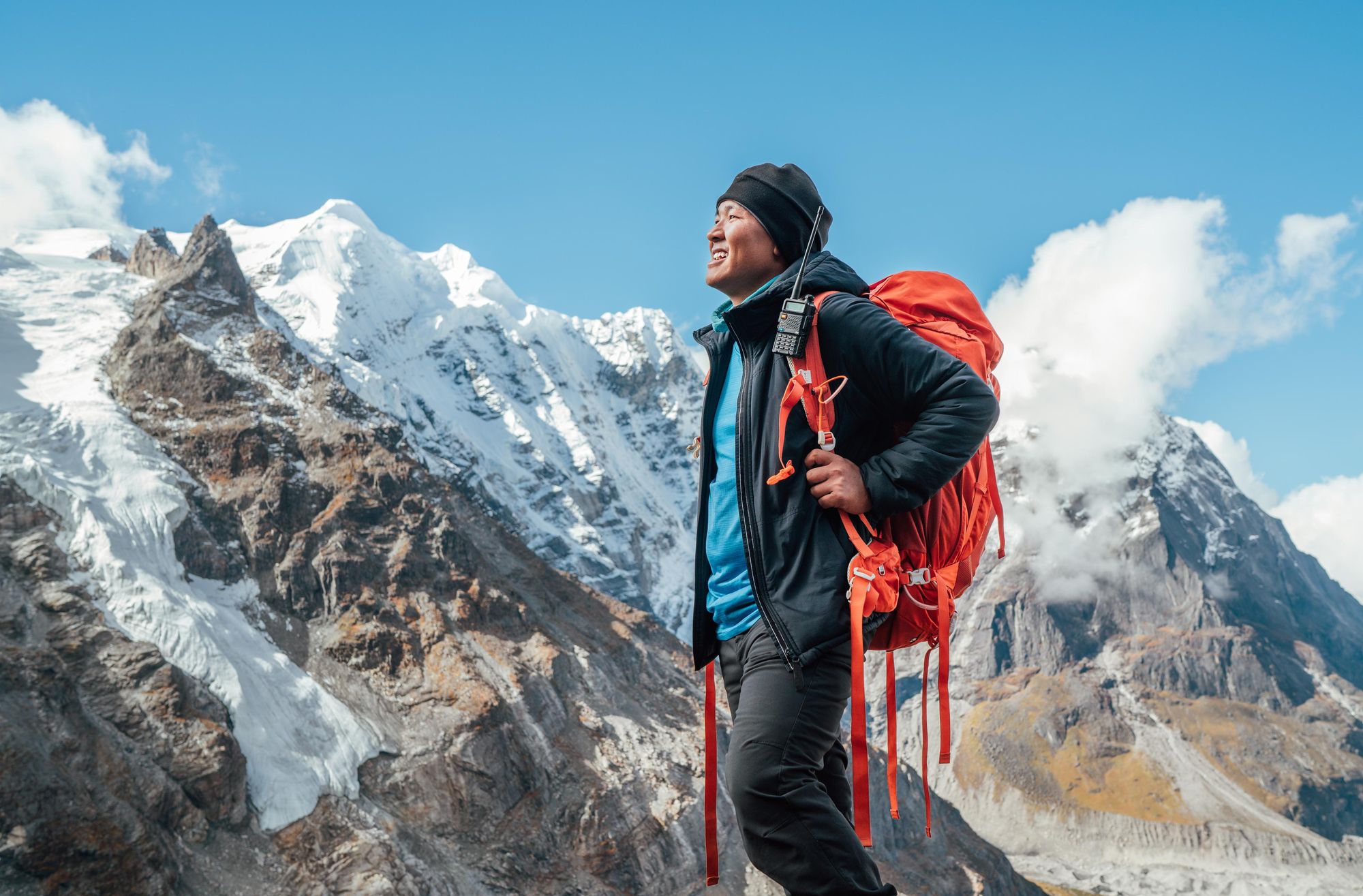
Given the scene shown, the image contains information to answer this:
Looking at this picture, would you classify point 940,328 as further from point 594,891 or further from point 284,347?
point 284,347

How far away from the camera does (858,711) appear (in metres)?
3.53

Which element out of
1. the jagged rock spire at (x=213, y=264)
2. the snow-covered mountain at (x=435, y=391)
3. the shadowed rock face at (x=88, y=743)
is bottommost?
the shadowed rock face at (x=88, y=743)

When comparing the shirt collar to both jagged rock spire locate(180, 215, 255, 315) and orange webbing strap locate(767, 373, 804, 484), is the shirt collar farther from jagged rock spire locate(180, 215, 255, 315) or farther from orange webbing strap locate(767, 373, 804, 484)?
jagged rock spire locate(180, 215, 255, 315)

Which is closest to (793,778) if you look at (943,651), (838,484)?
(943,651)

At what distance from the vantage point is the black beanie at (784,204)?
14.4 ft

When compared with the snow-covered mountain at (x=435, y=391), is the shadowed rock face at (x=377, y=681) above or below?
below

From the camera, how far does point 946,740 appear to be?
4.09 meters

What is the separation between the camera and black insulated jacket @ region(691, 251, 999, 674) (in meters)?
3.62

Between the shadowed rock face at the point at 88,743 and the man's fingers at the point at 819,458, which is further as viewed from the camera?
the shadowed rock face at the point at 88,743

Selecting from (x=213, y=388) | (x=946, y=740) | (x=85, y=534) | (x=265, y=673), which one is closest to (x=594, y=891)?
(x=265, y=673)

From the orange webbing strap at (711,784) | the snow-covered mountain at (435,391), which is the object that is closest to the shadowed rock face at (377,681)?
the orange webbing strap at (711,784)

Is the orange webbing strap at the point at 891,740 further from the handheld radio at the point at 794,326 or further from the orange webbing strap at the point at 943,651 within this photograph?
the handheld radio at the point at 794,326

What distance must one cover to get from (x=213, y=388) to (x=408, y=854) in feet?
101

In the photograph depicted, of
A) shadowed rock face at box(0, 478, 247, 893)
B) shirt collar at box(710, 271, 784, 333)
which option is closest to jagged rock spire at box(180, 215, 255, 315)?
shadowed rock face at box(0, 478, 247, 893)
